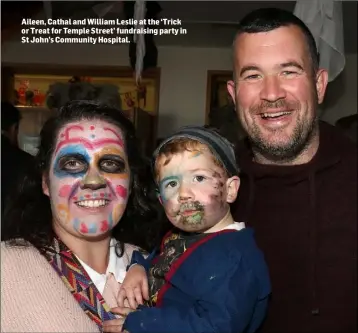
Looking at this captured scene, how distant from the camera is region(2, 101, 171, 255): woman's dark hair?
91cm

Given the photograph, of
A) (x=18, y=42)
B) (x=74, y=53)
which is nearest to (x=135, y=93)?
(x=74, y=53)

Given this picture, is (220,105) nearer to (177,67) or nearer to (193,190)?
(177,67)

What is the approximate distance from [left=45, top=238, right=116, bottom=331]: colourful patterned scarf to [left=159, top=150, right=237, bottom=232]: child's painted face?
7.7 inches

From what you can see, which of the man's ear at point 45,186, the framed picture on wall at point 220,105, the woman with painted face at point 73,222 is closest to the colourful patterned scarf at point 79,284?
the woman with painted face at point 73,222

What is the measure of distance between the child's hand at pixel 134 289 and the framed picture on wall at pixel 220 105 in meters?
0.32

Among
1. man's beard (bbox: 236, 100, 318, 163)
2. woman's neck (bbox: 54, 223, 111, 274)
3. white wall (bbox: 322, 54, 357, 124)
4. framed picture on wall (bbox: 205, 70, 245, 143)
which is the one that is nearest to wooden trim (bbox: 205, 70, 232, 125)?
framed picture on wall (bbox: 205, 70, 245, 143)

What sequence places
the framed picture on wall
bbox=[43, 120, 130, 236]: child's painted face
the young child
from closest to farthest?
the young child < bbox=[43, 120, 130, 236]: child's painted face < the framed picture on wall

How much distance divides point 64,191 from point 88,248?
4.8 inches

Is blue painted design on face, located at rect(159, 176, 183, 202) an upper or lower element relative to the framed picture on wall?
lower

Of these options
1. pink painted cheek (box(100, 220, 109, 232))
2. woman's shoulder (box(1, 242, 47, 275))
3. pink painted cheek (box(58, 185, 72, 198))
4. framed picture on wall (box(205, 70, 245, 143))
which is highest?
framed picture on wall (box(205, 70, 245, 143))

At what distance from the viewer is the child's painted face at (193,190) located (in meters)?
0.81

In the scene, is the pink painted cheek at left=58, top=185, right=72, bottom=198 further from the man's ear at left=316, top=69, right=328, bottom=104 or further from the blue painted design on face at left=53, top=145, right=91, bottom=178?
the man's ear at left=316, top=69, right=328, bottom=104

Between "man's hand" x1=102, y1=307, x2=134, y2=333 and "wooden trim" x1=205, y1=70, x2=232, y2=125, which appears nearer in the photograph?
"man's hand" x1=102, y1=307, x2=134, y2=333

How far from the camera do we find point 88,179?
0.87 meters
